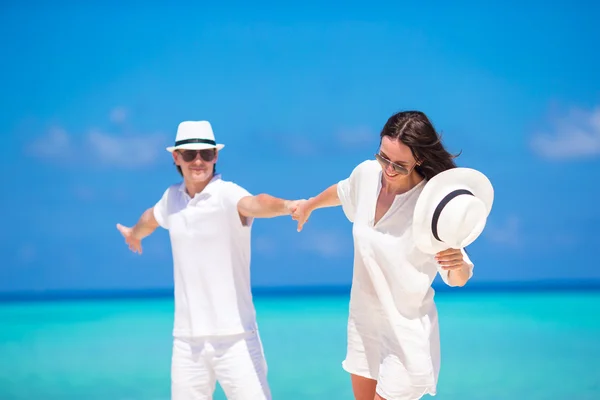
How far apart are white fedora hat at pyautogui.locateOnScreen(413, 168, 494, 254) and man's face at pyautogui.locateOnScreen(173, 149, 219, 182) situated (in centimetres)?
139

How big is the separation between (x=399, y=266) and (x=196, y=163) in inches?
Answer: 53.0

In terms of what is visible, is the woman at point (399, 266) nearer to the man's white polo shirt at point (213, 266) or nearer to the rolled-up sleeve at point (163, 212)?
the man's white polo shirt at point (213, 266)

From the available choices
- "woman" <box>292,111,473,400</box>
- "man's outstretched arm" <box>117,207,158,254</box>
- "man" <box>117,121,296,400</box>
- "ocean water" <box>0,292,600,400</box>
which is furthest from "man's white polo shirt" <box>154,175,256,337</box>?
"ocean water" <box>0,292,600,400</box>

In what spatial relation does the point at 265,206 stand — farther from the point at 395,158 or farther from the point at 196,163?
the point at 395,158

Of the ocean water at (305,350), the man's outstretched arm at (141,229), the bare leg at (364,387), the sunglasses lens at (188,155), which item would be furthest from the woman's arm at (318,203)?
the ocean water at (305,350)

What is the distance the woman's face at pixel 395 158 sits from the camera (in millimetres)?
3146

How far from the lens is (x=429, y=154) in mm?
3164

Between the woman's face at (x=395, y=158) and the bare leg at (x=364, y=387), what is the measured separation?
3.08 feet

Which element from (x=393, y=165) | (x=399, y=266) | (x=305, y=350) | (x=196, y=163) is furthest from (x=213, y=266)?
(x=305, y=350)

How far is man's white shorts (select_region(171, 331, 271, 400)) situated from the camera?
154 inches

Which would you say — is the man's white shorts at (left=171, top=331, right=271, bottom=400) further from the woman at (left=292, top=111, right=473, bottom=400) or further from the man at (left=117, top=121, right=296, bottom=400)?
the woman at (left=292, top=111, right=473, bottom=400)

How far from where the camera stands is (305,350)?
346 inches

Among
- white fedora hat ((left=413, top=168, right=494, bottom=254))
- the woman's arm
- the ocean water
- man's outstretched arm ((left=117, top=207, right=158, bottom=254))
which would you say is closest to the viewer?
white fedora hat ((left=413, top=168, right=494, bottom=254))

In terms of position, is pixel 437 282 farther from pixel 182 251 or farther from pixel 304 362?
pixel 182 251
